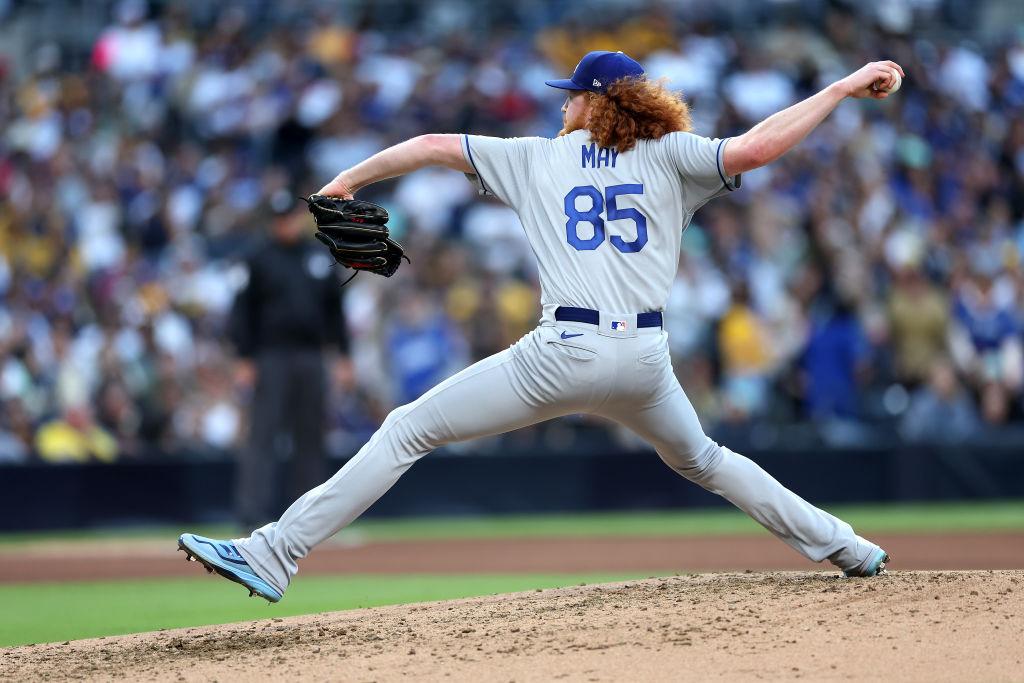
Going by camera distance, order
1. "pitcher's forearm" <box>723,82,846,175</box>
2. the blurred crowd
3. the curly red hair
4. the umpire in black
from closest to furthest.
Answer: "pitcher's forearm" <box>723,82,846,175</box>
the curly red hair
the umpire in black
the blurred crowd

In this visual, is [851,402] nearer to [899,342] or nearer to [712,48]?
[899,342]

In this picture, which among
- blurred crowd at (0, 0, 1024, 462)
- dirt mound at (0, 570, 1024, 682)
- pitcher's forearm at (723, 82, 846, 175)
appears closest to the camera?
dirt mound at (0, 570, 1024, 682)

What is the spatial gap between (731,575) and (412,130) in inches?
435

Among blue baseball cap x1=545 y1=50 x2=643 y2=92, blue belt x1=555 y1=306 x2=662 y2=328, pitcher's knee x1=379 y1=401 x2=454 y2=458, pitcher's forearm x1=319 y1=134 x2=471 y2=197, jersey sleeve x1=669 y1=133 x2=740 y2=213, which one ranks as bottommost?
pitcher's knee x1=379 y1=401 x2=454 y2=458

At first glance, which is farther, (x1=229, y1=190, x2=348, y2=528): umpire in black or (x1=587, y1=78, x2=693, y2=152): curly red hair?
(x1=229, y1=190, x2=348, y2=528): umpire in black

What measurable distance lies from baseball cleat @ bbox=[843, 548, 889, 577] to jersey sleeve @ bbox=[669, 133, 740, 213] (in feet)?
5.33

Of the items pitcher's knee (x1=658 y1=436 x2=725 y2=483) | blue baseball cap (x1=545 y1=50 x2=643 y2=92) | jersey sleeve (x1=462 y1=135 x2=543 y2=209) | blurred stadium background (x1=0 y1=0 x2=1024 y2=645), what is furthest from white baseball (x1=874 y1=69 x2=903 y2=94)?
blurred stadium background (x1=0 y1=0 x2=1024 y2=645)

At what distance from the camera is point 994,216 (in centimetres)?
1546

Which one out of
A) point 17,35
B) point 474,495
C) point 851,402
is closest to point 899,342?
point 851,402

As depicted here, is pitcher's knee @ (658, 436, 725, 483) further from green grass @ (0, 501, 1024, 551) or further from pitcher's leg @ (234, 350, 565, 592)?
green grass @ (0, 501, 1024, 551)

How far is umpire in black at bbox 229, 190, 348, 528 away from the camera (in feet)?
35.6

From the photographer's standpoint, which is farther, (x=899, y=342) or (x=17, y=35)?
(x=17, y=35)

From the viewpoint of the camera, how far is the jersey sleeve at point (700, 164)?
5.27 m

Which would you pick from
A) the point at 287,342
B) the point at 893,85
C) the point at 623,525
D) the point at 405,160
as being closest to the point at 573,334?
the point at 405,160
